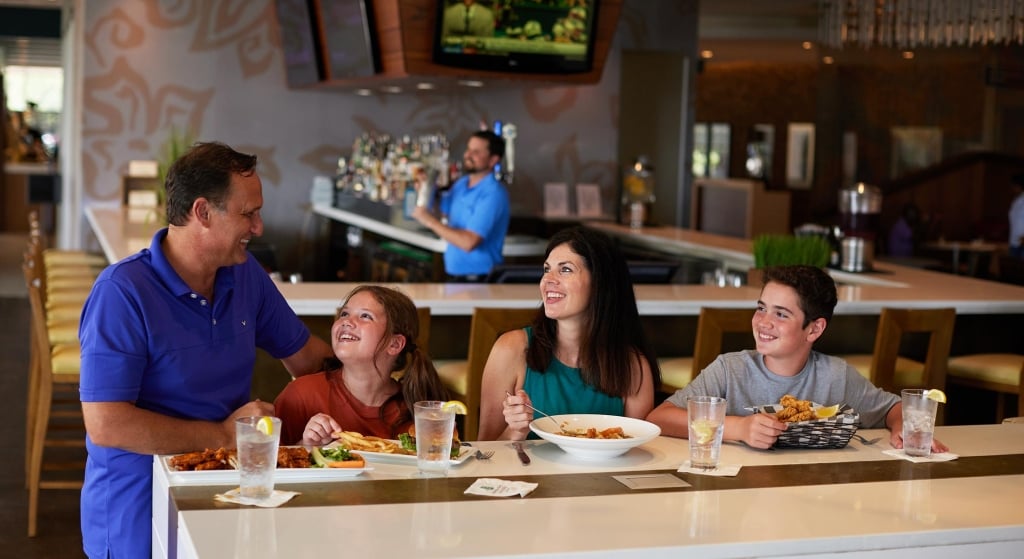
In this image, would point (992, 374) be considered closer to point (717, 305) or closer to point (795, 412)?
point (717, 305)

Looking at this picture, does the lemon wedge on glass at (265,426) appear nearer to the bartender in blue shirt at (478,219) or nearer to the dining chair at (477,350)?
the dining chair at (477,350)

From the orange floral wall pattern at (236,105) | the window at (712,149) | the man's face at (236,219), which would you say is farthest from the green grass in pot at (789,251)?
the window at (712,149)

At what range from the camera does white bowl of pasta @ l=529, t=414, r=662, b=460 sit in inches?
101

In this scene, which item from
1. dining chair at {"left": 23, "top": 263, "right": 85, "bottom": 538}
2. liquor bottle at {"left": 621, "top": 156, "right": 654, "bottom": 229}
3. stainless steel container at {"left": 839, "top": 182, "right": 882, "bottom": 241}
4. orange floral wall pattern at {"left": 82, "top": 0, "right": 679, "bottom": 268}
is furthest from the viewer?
orange floral wall pattern at {"left": 82, "top": 0, "right": 679, "bottom": 268}

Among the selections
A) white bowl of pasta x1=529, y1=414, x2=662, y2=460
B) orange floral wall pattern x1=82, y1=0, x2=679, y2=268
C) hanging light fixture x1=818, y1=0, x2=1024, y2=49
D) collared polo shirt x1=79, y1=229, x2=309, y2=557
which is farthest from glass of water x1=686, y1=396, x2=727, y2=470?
orange floral wall pattern x1=82, y1=0, x2=679, y2=268

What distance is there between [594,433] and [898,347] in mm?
2657

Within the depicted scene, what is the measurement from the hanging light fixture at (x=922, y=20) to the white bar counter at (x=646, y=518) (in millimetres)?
5813

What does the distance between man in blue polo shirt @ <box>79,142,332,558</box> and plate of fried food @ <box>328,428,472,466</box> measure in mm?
257

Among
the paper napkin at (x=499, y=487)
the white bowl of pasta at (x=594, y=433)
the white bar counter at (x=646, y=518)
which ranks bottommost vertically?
the white bar counter at (x=646, y=518)

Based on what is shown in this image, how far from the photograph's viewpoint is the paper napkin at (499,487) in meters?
2.29

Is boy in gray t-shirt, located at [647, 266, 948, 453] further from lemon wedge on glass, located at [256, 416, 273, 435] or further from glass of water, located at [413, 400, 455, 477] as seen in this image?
lemon wedge on glass, located at [256, 416, 273, 435]

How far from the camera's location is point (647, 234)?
841 cm

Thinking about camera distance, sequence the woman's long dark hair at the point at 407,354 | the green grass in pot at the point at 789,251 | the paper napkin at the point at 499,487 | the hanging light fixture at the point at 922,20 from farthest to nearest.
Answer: the hanging light fixture at the point at 922,20 < the green grass in pot at the point at 789,251 < the woman's long dark hair at the point at 407,354 < the paper napkin at the point at 499,487

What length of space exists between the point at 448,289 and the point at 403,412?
221 centimetres
